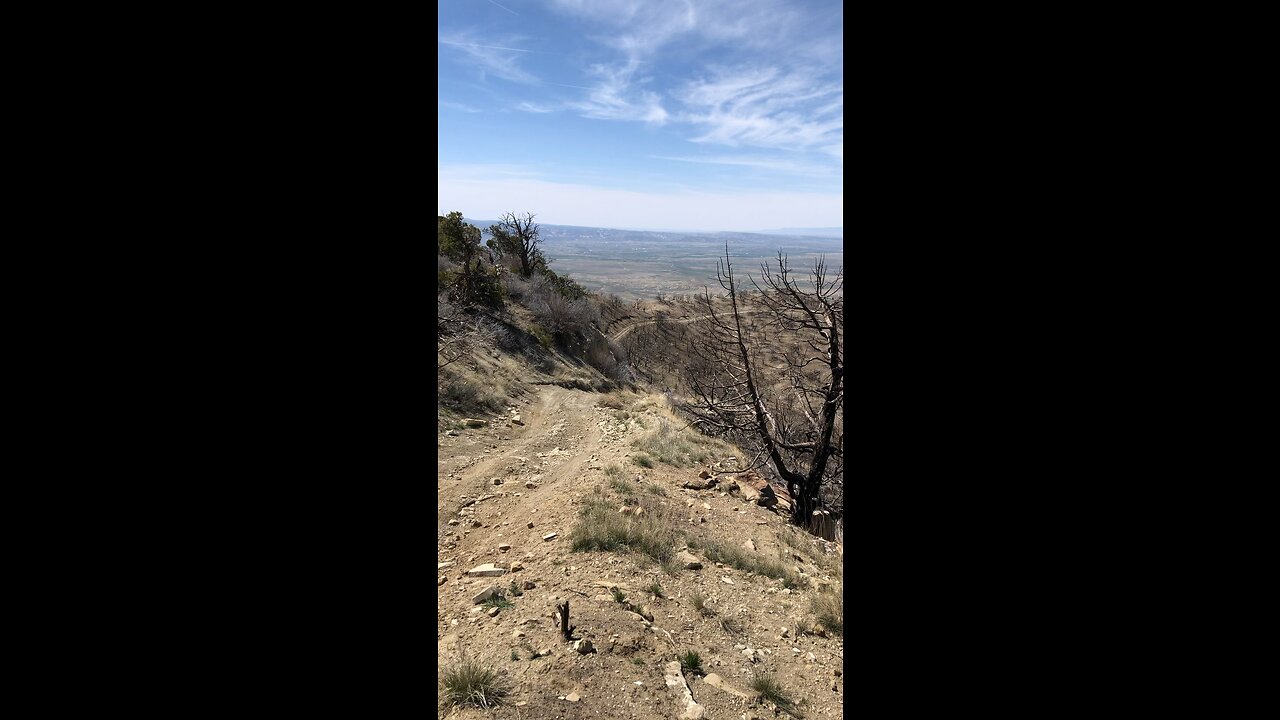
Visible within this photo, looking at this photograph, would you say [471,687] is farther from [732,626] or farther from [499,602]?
[732,626]

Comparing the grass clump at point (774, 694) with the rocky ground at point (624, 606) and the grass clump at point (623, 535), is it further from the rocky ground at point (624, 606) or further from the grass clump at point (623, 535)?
the grass clump at point (623, 535)

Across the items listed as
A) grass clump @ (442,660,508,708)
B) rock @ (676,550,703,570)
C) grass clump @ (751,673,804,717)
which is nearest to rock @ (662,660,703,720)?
grass clump @ (751,673,804,717)

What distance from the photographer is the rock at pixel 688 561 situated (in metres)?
4.91

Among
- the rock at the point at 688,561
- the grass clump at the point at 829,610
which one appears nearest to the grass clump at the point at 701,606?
the rock at the point at 688,561

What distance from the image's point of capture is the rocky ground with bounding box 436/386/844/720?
10.7 feet

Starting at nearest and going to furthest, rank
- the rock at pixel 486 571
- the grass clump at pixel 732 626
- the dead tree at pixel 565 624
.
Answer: the dead tree at pixel 565 624
the grass clump at pixel 732 626
the rock at pixel 486 571

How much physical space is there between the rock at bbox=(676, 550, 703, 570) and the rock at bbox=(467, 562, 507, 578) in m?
1.30

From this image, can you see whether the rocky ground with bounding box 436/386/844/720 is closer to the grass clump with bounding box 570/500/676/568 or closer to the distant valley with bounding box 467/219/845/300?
the grass clump with bounding box 570/500/676/568

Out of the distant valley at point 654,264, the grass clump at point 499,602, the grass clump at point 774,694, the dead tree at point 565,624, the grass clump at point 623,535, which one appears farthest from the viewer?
the distant valley at point 654,264

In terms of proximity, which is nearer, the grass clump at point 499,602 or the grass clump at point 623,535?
the grass clump at point 499,602

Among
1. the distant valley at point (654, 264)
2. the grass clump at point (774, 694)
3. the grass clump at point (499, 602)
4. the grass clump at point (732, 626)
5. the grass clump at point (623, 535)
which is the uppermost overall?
the distant valley at point (654, 264)

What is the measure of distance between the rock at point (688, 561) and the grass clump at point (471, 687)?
201 centimetres
